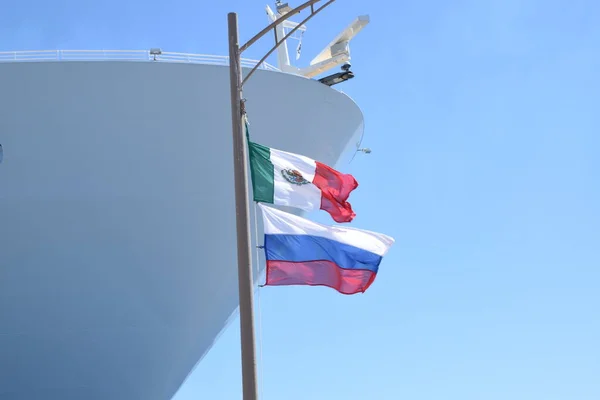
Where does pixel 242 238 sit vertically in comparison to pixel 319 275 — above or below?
above

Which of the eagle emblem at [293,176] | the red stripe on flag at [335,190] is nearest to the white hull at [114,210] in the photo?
the red stripe on flag at [335,190]

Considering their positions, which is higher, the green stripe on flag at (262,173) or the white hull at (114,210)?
the green stripe on flag at (262,173)

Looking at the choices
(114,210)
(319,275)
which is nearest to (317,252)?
(319,275)

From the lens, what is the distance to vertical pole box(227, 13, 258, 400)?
16.2 ft

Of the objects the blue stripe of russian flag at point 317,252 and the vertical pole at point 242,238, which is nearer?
the vertical pole at point 242,238

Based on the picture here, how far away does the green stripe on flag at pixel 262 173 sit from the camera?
641 cm

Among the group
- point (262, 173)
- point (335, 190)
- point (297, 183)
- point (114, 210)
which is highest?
point (262, 173)

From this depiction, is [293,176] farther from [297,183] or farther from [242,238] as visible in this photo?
[242,238]

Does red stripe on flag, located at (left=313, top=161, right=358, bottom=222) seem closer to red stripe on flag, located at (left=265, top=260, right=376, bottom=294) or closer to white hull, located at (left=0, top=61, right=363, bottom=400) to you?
red stripe on flag, located at (left=265, top=260, right=376, bottom=294)

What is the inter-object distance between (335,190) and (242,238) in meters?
2.33

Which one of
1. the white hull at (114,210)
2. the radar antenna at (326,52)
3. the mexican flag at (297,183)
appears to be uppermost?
the radar antenna at (326,52)

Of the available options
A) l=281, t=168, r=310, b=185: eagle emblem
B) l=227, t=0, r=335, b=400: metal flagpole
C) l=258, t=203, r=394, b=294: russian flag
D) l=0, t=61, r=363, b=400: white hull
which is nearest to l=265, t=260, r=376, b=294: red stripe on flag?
l=258, t=203, r=394, b=294: russian flag

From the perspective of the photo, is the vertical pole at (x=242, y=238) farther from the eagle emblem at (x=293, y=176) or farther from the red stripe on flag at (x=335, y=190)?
the red stripe on flag at (x=335, y=190)

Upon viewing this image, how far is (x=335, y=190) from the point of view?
24.3 ft
